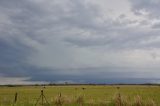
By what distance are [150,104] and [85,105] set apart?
20.5 feet

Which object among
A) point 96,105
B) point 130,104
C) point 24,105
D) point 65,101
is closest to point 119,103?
point 130,104

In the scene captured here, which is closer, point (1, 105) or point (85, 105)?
point (1, 105)

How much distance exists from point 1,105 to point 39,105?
3754 mm

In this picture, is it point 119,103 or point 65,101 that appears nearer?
point 119,103

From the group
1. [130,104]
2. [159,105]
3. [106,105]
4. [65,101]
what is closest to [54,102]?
[65,101]

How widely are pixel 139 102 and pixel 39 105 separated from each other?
30.8 ft

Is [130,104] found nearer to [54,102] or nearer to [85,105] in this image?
[85,105]

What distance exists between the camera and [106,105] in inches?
1252

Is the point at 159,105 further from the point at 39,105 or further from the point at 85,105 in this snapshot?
the point at 39,105

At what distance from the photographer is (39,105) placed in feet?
104

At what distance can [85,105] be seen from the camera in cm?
3198

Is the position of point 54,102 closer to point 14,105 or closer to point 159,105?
point 14,105

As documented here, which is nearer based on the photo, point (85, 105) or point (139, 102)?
point (139, 102)

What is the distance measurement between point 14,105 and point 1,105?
113cm
